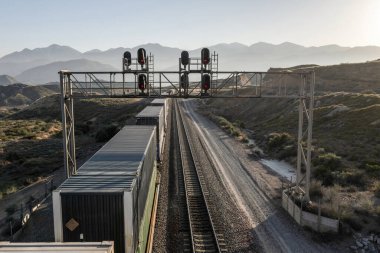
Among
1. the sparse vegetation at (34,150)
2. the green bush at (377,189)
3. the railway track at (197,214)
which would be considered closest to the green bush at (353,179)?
the green bush at (377,189)

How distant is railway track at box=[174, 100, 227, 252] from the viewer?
15.3 m

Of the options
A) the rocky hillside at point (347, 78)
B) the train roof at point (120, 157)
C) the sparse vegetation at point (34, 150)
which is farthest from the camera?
the rocky hillside at point (347, 78)

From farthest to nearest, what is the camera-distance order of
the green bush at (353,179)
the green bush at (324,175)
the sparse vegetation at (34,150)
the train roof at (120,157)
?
the sparse vegetation at (34,150)
the green bush at (324,175)
the green bush at (353,179)
the train roof at (120,157)

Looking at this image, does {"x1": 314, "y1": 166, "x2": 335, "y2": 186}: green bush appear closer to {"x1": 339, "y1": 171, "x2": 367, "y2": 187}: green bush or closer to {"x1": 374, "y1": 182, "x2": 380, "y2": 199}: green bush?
{"x1": 339, "y1": 171, "x2": 367, "y2": 187}: green bush

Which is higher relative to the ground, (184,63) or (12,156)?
(184,63)

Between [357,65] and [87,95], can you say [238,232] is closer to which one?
[87,95]

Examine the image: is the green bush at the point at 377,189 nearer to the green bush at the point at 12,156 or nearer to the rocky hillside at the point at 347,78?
the green bush at the point at 12,156

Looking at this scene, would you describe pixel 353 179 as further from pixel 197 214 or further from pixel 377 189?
pixel 197 214

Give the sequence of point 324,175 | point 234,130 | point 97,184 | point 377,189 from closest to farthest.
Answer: point 97,184 < point 377,189 < point 324,175 < point 234,130

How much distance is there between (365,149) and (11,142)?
42.2m

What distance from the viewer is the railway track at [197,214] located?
15.3m

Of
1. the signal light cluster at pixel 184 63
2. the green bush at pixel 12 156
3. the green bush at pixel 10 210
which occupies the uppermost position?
the signal light cluster at pixel 184 63

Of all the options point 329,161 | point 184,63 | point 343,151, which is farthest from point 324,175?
point 184,63

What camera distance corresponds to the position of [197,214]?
61.8 ft
